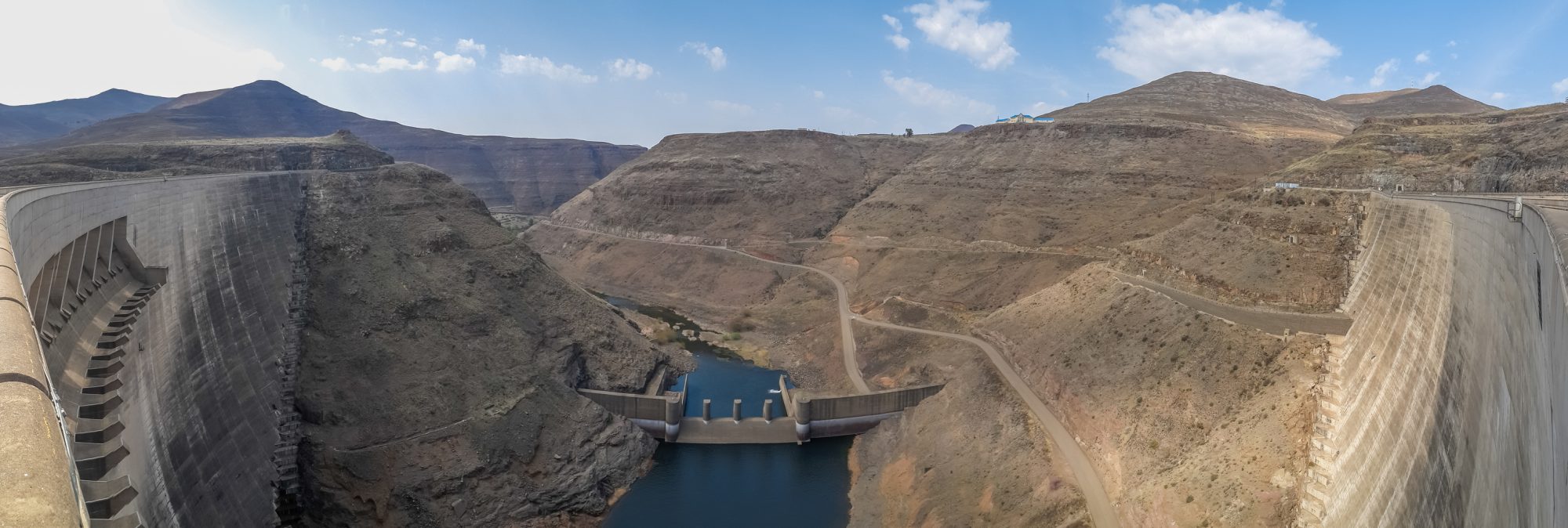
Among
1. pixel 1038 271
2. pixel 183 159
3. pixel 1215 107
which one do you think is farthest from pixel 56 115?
pixel 1215 107

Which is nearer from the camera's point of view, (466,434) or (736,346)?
(466,434)

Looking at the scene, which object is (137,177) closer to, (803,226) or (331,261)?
(331,261)

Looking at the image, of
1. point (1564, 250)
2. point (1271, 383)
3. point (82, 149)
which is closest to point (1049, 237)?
point (1271, 383)

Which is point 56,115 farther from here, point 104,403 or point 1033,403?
point 1033,403

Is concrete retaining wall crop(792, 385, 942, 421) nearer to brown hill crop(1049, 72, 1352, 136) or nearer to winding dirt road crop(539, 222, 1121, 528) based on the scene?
winding dirt road crop(539, 222, 1121, 528)

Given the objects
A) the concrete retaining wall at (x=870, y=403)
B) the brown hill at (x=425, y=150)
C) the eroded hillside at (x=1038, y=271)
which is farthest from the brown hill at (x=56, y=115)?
the concrete retaining wall at (x=870, y=403)

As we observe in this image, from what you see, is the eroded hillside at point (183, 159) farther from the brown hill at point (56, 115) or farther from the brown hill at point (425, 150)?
the brown hill at point (425, 150)

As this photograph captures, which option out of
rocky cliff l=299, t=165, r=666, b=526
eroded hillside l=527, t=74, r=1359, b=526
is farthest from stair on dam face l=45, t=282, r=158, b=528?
eroded hillside l=527, t=74, r=1359, b=526
